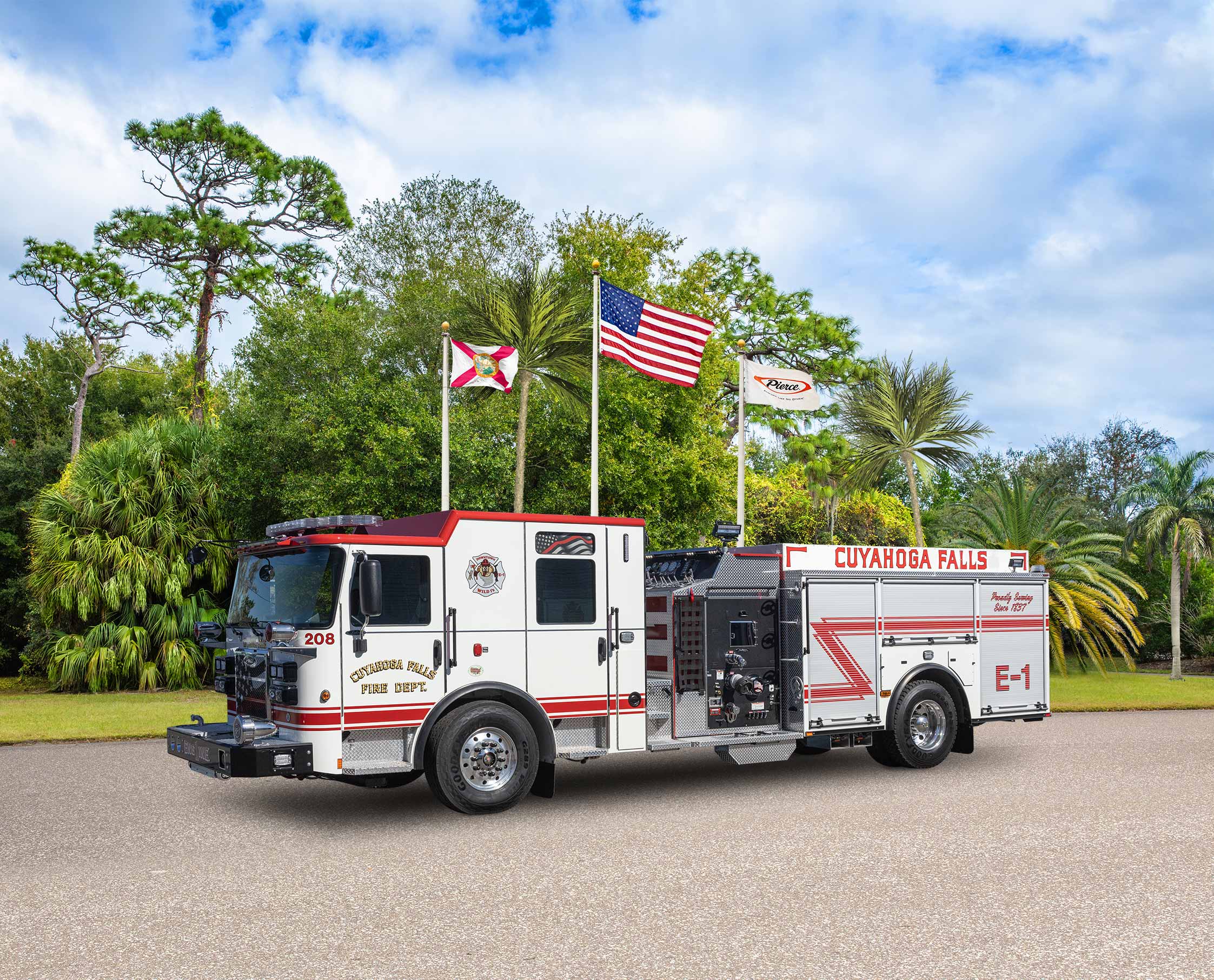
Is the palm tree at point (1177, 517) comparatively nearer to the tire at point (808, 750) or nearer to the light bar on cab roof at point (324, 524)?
the tire at point (808, 750)

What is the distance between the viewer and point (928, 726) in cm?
1212

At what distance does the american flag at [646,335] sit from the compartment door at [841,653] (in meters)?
6.34

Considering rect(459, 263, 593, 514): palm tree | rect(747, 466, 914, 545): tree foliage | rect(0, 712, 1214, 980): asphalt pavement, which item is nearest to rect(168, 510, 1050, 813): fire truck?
rect(0, 712, 1214, 980): asphalt pavement

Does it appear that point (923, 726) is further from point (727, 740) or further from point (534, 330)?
point (534, 330)

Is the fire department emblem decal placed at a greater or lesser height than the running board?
greater

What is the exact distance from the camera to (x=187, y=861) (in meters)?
7.52

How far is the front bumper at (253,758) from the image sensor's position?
27.6 feet

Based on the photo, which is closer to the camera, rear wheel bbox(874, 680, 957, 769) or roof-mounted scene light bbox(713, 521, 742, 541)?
roof-mounted scene light bbox(713, 521, 742, 541)

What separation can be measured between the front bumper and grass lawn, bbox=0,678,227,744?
20.0ft

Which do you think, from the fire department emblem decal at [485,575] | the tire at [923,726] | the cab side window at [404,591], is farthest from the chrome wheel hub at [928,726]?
the cab side window at [404,591]

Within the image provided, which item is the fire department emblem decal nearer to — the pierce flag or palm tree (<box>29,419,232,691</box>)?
the pierce flag

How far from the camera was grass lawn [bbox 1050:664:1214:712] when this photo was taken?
18.9 metres

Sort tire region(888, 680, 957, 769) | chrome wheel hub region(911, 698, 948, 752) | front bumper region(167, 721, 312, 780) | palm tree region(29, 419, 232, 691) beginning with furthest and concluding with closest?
palm tree region(29, 419, 232, 691) < chrome wheel hub region(911, 698, 948, 752) < tire region(888, 680, 957, 769) < front bumper region(167, 721, 312, 780)

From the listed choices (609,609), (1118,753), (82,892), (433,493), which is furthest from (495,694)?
(433,493)
